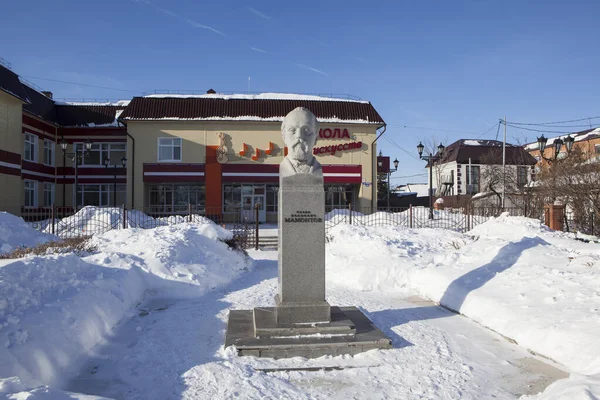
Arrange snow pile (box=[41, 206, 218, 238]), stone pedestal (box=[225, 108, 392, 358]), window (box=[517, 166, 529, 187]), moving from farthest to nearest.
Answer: window (box=[517, 166, 529, 187]) < snow pile (box=[41, 206, 218, 238]) < stone pedestal (box=[225, 108, 392, 358])

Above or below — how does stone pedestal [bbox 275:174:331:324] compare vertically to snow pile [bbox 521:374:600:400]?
above

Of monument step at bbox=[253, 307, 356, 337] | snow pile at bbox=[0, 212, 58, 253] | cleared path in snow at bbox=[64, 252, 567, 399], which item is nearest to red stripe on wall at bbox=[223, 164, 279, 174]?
snow pile at bbox=[0, 212, 58, 253]

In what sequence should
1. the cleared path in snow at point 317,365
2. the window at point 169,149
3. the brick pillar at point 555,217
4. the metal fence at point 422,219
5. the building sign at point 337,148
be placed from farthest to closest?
1. the building sign at point 337,148
2. the window at point 169,149
3. the metal fence at point 422,219
4. the brick pillar at point 555,217
5. the cleared path in snow at point 317,365

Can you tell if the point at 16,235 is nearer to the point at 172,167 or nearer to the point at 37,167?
the point at 172,167

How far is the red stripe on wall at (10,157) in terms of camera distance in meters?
26.5

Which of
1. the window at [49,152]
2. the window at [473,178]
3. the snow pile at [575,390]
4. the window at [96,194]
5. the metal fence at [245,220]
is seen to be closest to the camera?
the snow pile at [575,390]

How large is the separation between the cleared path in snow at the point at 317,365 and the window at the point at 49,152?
1254 inches

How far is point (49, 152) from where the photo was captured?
34.4 metres

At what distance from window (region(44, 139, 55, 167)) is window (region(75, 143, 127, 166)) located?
7.94 feet

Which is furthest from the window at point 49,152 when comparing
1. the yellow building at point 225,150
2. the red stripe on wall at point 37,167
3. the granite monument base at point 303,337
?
the granite monument base at point 303,337

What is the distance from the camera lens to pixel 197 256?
38.1 feet

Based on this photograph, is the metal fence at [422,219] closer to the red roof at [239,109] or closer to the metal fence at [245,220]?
the metal fence at [245,220]

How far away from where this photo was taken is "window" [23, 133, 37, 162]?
30.8 meters

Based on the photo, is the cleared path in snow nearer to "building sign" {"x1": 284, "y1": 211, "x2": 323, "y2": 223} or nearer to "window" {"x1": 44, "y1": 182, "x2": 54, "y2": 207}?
"building sign" {"x1": 284, "y1": 211, "x2": 323, "y2": 223}
